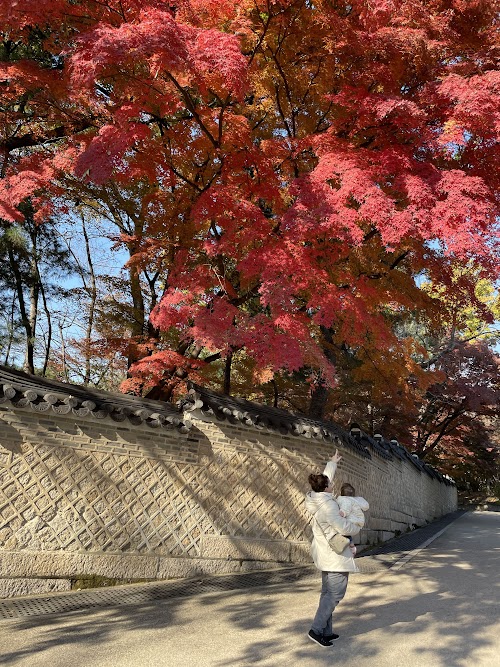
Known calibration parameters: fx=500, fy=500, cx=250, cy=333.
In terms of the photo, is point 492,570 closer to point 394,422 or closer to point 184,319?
point 184,319

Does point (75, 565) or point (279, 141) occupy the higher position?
point (279, 141)

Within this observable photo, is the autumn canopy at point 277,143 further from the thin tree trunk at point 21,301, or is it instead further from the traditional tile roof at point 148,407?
the thin tree trunk at point 21,301

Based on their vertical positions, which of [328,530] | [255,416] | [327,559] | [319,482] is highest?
[255,416]

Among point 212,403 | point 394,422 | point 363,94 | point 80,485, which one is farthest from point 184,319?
point 394,422

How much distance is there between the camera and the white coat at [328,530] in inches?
180

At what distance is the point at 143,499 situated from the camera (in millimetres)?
7141

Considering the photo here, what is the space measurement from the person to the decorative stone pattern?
10.4 feet

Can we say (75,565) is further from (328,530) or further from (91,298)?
(91,298)

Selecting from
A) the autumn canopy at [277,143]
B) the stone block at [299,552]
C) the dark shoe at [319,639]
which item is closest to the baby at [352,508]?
the dark shoe at [319,639]

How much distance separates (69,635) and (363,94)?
331 inches

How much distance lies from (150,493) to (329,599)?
3.46m

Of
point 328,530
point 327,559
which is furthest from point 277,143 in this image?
point 327,559

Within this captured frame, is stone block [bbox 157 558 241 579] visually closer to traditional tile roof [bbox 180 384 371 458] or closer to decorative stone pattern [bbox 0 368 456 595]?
decorative stone pattern [bbox 0 368 456 595]

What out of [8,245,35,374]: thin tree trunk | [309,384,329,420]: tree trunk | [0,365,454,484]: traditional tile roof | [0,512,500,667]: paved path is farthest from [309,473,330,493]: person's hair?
[8,245,35,374]: thin tree trunk
